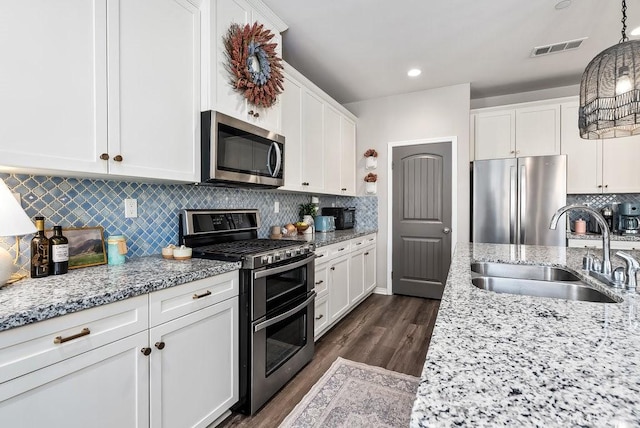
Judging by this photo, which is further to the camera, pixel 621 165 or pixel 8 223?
pixel 621 165

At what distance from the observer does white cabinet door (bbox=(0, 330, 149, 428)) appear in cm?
94

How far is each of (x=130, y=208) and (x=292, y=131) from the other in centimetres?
148

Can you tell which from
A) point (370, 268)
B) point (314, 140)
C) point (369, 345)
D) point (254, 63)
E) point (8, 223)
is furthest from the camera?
point (370, 268)

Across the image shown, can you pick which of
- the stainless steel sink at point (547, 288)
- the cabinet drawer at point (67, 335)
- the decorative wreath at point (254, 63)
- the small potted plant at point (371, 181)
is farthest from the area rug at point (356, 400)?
the small potted plant at point (371, 181)

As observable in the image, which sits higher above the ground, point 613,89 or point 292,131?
point 292,131

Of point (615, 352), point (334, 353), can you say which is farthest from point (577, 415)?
point (334, 353)

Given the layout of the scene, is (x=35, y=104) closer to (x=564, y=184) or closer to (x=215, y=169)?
(x=215, y=169)

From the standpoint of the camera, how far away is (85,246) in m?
1.58

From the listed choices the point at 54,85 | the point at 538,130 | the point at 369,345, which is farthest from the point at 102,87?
the point at 538,130

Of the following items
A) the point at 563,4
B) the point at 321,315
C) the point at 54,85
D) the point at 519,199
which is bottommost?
the point at 321,315

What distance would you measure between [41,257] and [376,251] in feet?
11.7

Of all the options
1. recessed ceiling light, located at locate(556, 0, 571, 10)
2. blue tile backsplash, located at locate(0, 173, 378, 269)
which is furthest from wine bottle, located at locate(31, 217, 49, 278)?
recessed ceiling light, located at locate(556, 0, 571, 10)

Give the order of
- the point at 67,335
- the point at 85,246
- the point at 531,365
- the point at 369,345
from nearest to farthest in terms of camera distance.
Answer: the point at 531,365 → the point at 67,335 → the point at 85,246 → the point at 369,345

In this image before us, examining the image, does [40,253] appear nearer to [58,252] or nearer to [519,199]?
[58,252]
